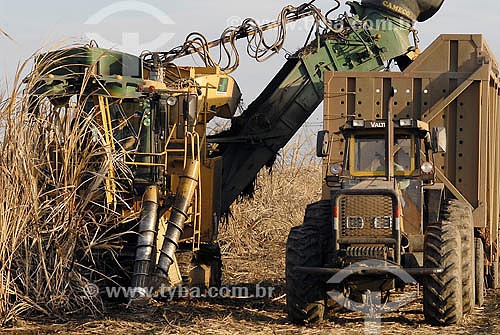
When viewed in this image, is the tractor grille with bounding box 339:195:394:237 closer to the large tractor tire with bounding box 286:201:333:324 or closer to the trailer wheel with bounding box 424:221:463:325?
the large tractor tire with bounding box 286:201:333:324

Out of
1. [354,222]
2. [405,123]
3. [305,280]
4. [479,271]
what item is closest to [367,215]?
[354,222]

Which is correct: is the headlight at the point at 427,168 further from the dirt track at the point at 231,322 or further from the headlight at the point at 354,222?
the dirt track at the point at 231,322

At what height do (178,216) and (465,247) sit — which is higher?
(178,216)

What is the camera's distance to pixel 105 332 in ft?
28.7

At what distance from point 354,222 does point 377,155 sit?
4.34 feet

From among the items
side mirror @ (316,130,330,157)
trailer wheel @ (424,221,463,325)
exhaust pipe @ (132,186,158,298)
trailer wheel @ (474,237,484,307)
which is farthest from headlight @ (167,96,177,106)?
trailer wheel @ (474,237,484,307)

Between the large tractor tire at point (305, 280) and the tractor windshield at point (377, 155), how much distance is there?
3.91 ft

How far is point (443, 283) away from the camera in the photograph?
28.7ft

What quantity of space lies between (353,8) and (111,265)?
19.9ft

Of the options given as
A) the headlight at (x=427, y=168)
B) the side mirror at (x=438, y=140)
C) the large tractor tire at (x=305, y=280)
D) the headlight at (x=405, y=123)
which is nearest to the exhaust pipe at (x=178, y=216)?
the large tractor tire at (x=305, y=280)

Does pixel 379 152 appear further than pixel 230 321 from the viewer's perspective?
Yes

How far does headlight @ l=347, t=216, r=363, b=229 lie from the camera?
8.95 meters

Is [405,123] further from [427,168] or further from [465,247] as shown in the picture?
[465,247]

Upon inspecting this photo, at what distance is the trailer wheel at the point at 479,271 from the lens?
1045 cm
